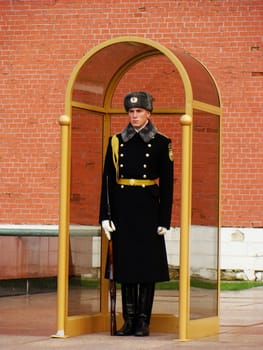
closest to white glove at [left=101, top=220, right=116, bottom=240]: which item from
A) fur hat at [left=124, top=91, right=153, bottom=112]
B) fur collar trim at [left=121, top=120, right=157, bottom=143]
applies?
fur collar trim at [left=121, top=120, right=157, bottom=143]

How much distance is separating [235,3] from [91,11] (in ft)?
6.76

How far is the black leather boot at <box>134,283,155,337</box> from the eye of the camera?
936 cm

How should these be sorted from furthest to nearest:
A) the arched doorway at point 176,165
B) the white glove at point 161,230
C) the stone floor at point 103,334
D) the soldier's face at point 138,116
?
the soldier's face at point 138,116
the white glove at point 161,230
the arched doorway at point 176,165
the stone floor at point 103,334

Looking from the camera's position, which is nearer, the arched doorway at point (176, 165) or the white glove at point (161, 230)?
the arched doorway at point (176, 165)

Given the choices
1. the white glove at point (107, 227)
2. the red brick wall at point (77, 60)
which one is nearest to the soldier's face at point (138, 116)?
the white glove at point (107, 227)

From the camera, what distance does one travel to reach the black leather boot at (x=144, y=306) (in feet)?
30.7

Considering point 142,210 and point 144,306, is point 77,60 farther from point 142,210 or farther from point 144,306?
point 144,306

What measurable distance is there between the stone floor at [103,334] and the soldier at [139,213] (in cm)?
30

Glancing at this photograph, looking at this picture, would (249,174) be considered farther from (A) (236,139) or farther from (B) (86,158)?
(B) (86,158)

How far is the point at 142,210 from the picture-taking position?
30.8 ft

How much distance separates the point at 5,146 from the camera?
1747 centimetres

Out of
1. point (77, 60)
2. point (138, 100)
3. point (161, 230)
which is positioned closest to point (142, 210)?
point (161, 230)

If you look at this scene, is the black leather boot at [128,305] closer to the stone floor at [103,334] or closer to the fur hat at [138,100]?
the stone floor at [103,334]

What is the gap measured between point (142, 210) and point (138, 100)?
2.72 ft
